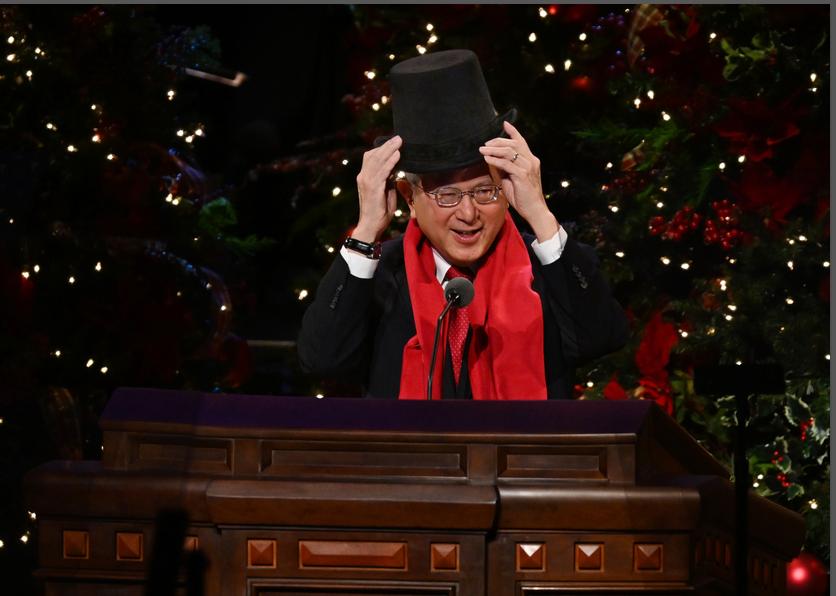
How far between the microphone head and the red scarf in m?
0.43

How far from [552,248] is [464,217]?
228 mm

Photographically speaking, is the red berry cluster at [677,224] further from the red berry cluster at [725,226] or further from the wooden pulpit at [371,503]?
the wooden pulpit at [371,503]

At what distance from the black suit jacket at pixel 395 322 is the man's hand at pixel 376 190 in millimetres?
99

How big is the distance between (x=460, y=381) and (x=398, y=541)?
4.42 feet

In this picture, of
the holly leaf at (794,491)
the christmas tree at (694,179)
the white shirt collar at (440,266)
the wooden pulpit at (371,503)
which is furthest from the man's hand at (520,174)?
the holly leaf at (794,491)

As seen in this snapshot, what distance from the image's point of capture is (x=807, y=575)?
502 centimetres

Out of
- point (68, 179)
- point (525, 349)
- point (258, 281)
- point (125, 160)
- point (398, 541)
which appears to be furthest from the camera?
point (258, 281)

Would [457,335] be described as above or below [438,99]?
below

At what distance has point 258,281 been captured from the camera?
8.45 metres

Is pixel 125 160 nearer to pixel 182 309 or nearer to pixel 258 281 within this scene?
pixel 182 309

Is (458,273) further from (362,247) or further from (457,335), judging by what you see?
(362,247)

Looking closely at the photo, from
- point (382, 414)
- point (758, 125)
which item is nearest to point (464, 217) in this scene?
point (382, 414)

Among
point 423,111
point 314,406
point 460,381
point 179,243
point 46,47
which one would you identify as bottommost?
point 314,406

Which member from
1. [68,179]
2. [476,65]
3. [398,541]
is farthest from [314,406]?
[68,179]
